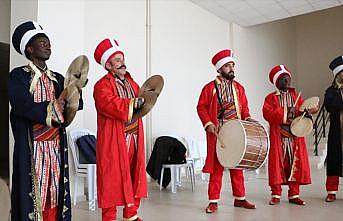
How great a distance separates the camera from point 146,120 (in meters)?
6.12

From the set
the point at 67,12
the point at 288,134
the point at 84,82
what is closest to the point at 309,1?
the point at 288,134

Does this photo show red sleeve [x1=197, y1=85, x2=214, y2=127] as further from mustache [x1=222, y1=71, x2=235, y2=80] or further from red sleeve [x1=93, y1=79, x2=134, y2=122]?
red sleeve [x1=93, y1=79, x2=134, y2=122]

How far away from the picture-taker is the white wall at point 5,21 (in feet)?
Result: 15.6

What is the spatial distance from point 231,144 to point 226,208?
2.59 feet

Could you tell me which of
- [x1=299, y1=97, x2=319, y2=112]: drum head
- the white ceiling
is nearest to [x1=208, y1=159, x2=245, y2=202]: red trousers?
[x1=299, y1=97, x2=319, y2=112]: drum head

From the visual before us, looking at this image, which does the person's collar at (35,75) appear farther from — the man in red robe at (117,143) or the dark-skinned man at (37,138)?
the man in red robe at (117,143)

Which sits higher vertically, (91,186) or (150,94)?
(150,94)

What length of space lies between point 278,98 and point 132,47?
2.55m

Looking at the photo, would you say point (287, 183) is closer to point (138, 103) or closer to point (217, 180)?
point (217, 180)

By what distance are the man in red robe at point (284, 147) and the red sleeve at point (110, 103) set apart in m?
1.84

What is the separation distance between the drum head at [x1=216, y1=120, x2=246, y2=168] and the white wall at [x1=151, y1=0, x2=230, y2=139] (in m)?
2.74

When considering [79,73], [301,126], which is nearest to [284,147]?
[301,126]

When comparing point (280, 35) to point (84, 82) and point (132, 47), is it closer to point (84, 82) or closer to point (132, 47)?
point (132, 47)

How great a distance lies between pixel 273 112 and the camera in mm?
4098
